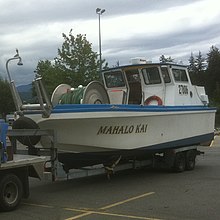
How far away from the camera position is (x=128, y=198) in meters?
9.73

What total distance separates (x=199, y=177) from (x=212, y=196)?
2952 millimetres

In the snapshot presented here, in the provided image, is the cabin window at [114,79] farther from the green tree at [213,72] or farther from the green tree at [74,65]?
the green tree at [213,72]

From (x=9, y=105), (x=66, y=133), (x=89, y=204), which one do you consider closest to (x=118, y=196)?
(x=89, y=204)

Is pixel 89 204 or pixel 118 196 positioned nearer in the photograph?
pixel 89 204

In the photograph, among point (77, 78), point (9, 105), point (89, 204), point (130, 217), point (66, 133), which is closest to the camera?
point (130, 217)

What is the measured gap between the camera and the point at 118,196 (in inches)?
394

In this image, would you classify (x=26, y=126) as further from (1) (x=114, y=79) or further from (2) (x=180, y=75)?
(2) (x=180, y=75)

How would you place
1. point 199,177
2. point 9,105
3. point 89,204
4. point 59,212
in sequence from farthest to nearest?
point 9,105 < point 199,177 < point 89,204 < point 59,212

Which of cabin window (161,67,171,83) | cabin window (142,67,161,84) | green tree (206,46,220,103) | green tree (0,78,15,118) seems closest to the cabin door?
cabin window (142,67,161,84)

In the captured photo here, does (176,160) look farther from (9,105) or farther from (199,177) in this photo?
(9,105)

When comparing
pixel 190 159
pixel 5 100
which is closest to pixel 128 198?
pixel 190 159

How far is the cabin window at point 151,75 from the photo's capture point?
535 inches

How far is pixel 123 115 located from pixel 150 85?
9.73ft

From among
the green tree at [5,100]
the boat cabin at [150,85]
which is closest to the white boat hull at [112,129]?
the boat cabin at [150,85]
